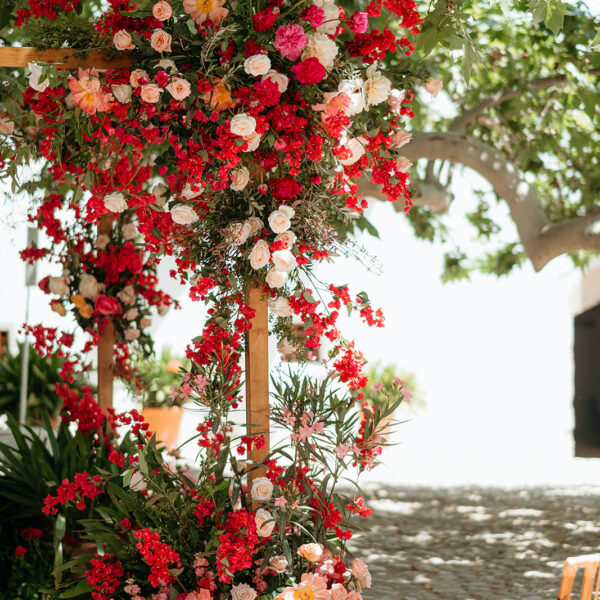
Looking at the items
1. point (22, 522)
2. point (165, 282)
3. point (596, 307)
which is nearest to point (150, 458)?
point (22, 522)

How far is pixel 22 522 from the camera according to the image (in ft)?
13.8

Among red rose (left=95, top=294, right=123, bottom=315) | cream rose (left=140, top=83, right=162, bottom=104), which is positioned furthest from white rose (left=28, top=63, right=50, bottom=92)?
red rose (left=95, top=294, right=123, bottom=315)

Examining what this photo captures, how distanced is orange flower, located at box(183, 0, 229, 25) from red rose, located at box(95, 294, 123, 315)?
2222mm

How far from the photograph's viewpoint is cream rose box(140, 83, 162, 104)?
265 centimetres

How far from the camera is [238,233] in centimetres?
282

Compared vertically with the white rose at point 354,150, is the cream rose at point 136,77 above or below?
above

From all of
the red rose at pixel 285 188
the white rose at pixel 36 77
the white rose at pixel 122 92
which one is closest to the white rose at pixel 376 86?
the red rose at pixel 285 188

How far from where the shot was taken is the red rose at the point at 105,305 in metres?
4.48

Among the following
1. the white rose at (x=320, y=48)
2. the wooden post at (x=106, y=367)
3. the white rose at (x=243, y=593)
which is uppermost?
the white rose at (x=320, y=48)

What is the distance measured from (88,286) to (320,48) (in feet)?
7.92

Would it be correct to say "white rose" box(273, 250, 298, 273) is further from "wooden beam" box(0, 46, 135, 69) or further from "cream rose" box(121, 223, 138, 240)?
"cream rose" box(121, 223, 138, 240)

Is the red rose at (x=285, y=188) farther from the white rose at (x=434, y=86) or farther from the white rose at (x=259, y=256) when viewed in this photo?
the white rose at (x=434, y=86)

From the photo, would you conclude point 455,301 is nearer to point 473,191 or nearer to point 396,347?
point 396,347

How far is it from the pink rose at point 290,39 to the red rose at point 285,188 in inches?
19.3
